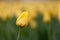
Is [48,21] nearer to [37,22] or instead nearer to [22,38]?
[37,22]

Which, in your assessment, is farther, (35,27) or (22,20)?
(35,27)

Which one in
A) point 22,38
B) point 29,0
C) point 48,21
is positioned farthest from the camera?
point 29,0

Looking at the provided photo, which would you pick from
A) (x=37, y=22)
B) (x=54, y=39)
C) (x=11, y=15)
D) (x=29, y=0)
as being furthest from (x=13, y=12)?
(x=29, y=0)

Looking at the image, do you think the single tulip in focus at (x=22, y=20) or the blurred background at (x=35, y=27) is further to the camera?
the blurred background at (x=35, y=27)

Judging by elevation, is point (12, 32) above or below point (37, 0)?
below

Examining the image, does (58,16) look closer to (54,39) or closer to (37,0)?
(54,39)

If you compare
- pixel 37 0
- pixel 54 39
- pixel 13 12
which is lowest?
pixel 54 39

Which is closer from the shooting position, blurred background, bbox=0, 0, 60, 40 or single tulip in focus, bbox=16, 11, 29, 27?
single tulip in focus, bbox=16, 11, 29, 27

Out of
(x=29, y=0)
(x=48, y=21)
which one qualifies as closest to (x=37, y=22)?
(x=48, y=21)

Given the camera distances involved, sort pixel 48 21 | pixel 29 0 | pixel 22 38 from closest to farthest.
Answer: pixel 22 38
pixel 48 21
pixel 29 0

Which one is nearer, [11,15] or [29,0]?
[11,15]
